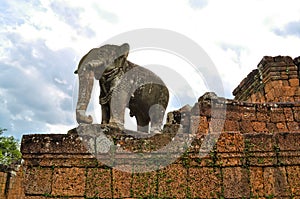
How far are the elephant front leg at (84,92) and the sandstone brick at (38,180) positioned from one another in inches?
35.2

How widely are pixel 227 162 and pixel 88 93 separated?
94.6 inches

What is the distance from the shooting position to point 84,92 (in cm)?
507

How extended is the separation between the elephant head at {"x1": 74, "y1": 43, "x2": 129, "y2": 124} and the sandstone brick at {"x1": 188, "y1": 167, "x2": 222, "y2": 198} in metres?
1.90

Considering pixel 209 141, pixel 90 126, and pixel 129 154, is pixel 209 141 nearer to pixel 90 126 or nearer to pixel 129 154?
pixel 129 154

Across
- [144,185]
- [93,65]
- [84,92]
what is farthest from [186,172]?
[93,65]

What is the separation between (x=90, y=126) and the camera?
15.4 feet

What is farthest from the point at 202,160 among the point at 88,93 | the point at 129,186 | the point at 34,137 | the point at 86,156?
the point at 34,137

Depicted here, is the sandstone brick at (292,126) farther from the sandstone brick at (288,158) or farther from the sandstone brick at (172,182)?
the sandstone brick at (172,182)

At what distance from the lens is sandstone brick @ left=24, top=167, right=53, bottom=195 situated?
4508mm

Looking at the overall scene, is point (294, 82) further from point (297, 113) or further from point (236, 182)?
point (236, 182)

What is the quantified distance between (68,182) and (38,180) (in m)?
0.45

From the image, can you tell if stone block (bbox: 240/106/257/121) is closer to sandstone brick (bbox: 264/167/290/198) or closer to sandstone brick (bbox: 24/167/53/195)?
sandstone brick (bbox: 264/167/290/198)

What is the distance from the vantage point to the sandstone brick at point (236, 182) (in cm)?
441

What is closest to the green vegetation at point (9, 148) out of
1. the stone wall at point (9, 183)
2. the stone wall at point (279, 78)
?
the stone wall at point (9, 183)
